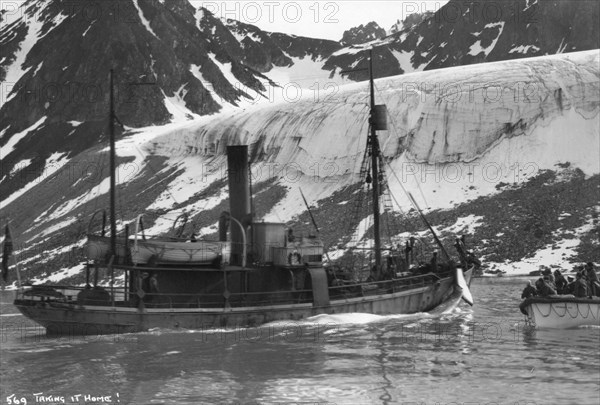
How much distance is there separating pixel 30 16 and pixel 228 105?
67.9 meters

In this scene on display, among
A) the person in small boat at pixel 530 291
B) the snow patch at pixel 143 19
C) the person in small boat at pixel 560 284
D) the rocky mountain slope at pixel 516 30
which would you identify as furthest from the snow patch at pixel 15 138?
the person in small boat at pixel 560 284

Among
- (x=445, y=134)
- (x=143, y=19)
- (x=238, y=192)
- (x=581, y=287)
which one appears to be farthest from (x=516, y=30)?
(x=581, y=287)

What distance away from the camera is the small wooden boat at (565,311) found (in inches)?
1209

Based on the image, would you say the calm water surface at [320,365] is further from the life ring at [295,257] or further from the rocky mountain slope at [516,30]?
the rocky mountain slope at [516,30]

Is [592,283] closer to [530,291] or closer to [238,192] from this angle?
[530,291]

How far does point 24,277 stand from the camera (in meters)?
80.8

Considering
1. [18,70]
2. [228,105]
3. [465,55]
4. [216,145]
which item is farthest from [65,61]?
[465,55]

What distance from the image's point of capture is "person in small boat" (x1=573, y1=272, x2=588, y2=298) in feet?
102

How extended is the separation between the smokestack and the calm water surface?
3.93 m

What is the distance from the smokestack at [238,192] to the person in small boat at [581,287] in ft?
45.8

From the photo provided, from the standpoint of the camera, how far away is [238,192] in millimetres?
37250

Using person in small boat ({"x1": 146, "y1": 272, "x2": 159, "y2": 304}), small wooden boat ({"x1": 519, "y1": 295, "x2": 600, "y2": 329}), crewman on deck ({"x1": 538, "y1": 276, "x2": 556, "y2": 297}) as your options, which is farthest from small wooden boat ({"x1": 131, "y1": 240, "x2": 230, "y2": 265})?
crewman on deck ({"x1": 538, "y1": 276, "x2": 556, "y2": 297})

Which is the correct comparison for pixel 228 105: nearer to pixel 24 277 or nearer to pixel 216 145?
pixel 216 145

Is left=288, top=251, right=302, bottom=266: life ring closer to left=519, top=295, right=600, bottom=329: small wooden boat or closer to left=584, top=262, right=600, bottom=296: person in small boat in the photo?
left=519, top=295, right=600, bottom=329: small wooden boat
